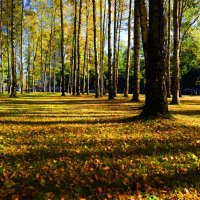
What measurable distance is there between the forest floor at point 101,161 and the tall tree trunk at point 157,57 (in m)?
0.92

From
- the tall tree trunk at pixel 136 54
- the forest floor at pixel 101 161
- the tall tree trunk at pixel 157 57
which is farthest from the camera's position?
the tall tree trunk at pixel 136 54

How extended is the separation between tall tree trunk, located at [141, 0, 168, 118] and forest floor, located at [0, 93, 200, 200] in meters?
0.92

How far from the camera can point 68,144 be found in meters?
7.09

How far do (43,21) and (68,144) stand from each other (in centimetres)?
3897

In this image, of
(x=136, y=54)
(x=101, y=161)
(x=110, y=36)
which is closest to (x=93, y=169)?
(x=101, y=161)

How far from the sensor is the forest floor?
4391 mm

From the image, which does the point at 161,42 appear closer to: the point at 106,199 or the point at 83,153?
the point at 83,153

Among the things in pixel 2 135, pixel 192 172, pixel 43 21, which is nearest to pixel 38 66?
pixel 43 21

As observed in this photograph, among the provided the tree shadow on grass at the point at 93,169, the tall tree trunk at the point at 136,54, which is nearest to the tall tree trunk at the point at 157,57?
the tree shadow on grass at the point at 93,169

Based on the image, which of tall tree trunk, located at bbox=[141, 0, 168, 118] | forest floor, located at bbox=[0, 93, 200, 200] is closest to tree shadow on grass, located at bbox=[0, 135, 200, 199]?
forest floor, located at bbox=[0, 93, 200, 200]

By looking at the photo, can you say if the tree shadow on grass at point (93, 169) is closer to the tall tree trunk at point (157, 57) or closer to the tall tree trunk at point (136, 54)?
the tall tree trunk at point (157, 57)

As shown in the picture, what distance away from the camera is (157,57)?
33.1ft

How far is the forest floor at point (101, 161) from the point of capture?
173 inches

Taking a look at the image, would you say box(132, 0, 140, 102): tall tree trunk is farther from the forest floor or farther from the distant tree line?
the forest floor
